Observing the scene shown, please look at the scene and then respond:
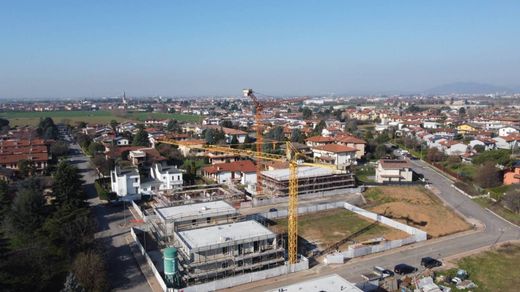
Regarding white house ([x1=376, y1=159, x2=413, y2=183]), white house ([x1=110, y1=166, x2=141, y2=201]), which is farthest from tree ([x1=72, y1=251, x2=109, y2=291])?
white house ([x1=376, y1=159, x2=413, y2=183])

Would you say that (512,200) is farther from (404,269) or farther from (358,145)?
(358,145)

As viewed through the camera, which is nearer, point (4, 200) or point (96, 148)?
point (4, 200)

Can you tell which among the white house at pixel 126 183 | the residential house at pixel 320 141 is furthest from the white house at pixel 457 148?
the white house at pixel 126 183

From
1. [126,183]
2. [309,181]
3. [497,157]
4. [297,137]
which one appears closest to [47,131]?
[126,183]

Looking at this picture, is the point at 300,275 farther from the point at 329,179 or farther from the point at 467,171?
the point at 467,171

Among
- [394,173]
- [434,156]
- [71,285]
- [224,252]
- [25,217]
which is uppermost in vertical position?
[25,217]

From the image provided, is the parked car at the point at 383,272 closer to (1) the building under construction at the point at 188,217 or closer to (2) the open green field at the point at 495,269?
(2) the open green field at the point at 495,269

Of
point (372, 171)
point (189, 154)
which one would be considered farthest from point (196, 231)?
point (189, 154)

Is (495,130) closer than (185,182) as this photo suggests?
No
